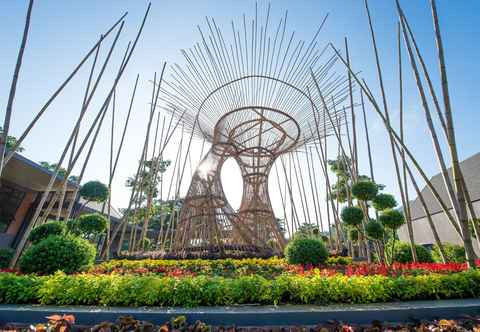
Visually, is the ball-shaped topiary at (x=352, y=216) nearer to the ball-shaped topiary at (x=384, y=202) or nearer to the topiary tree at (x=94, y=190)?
the ball-shaped topiary at (x=384, y=202)

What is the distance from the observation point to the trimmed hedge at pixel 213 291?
8.89 ft

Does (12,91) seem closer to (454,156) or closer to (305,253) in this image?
(305,253)

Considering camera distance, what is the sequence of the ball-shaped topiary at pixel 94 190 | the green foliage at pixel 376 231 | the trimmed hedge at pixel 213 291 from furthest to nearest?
the ball-shaped topiary at pixel 94 190 < the green foliage at pixel 376 231 < the trimmed hedge at pixel 213 291

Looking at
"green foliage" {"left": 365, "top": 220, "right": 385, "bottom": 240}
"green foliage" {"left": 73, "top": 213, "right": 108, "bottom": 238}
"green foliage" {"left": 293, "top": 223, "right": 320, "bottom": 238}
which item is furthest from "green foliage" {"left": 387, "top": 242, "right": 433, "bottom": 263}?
"green foliage" {"left": 73, "top": 213, "right": 108, "bottom": 238}

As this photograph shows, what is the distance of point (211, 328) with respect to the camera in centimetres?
219

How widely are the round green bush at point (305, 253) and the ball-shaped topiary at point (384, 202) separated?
1622 mm

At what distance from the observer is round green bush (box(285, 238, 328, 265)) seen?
5353 mm

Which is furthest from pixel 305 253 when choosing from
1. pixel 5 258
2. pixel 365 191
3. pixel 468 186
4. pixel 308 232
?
pixel 468 186

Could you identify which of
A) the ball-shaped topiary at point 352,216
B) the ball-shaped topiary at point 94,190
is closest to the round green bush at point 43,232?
the ball-shaped topiary at point 94,190

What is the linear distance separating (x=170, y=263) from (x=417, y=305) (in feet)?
17.2

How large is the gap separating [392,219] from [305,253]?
202 cm

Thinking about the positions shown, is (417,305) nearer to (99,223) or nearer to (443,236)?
(99,223)

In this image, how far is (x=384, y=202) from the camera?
5699 mm

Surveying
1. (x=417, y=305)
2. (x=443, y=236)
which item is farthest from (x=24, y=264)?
(x=443, y=236)
